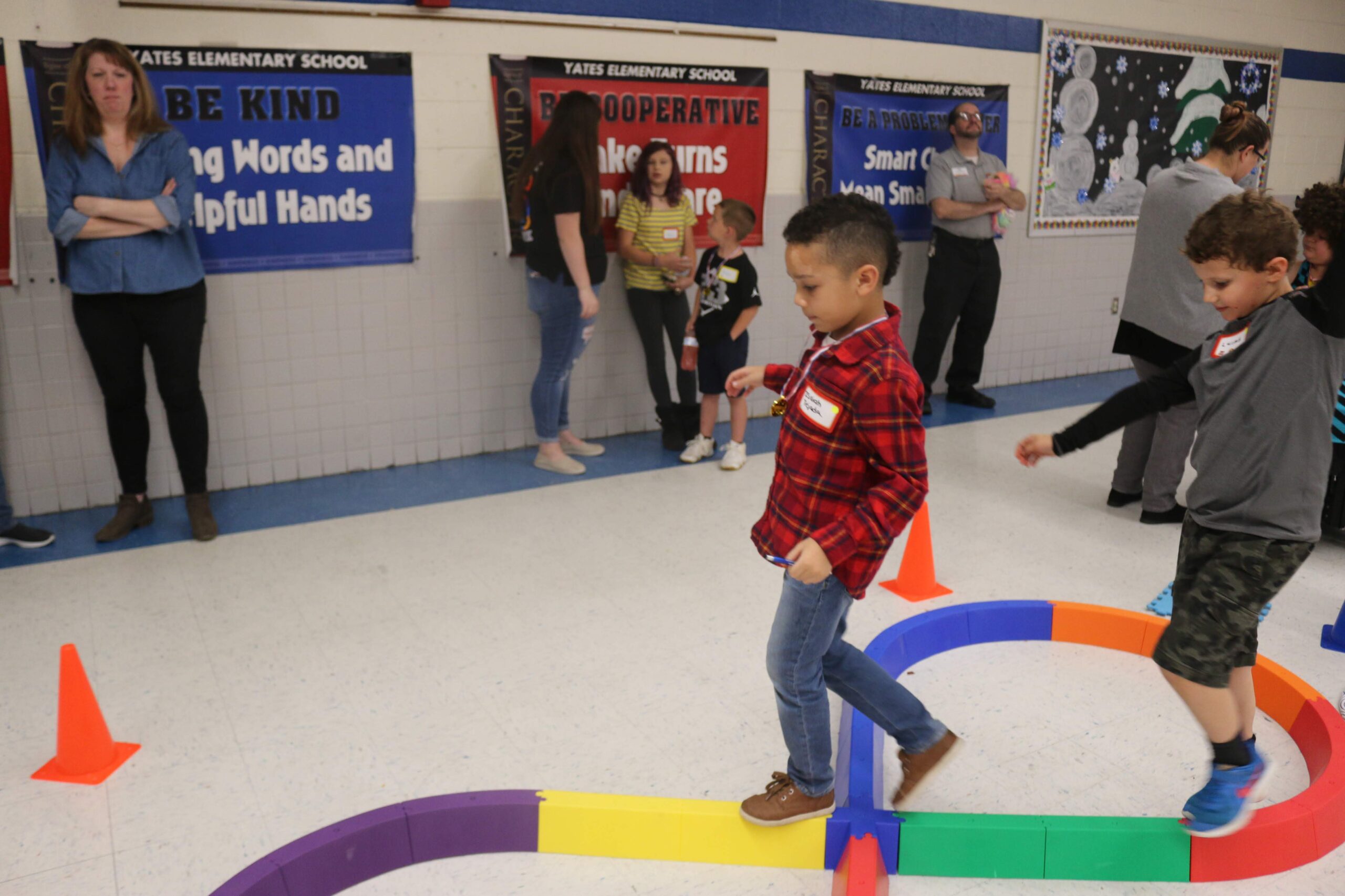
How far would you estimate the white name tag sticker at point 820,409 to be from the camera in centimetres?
186

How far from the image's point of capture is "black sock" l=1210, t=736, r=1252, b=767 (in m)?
2.09

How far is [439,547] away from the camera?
4012 mm

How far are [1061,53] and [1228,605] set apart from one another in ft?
18.6

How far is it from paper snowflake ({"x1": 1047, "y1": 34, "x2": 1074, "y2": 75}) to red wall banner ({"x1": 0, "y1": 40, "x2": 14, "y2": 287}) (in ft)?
18.9

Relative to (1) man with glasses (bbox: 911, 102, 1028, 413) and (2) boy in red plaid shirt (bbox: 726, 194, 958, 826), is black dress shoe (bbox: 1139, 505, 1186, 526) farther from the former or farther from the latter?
(2) boy in red plaid shirt (bbox: 726, 194, 958, 826)

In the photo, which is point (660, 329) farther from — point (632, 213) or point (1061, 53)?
point (1061, 53)

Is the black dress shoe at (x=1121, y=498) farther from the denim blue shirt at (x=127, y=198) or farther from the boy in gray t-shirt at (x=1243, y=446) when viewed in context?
the denim blue shirt at (x=127, y=198)

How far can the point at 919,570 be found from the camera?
11.7 feet

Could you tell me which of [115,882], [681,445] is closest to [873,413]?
[115,882]

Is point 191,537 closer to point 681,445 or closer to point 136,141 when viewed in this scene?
point 136,141

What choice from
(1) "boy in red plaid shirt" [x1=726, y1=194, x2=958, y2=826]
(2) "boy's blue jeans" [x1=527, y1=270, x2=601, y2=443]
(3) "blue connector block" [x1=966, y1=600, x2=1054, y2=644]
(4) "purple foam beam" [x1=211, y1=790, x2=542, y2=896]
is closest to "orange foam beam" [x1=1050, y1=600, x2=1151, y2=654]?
(3) "blue connector block" [x1=966, y1=600, x2=1054, y2=644]

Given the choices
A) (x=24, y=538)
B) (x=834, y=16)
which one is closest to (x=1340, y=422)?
(x=834, y=16)

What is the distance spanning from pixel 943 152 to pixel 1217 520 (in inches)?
179

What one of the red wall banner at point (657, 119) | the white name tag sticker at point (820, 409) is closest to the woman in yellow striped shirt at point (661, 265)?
the red wall banner at point (657, 119)
